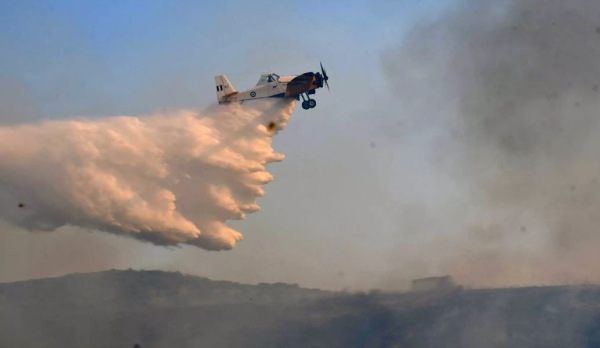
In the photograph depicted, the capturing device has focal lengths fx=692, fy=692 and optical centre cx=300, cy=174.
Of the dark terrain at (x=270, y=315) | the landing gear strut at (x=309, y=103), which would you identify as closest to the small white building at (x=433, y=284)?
the dark terrain at (x=270, y=315)

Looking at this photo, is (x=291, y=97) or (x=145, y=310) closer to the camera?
(x=291, y=97)

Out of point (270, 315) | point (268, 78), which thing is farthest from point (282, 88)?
point (270, 315)

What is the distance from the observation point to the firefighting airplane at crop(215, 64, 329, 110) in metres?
45.5

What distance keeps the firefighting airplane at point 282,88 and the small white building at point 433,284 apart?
905 inches

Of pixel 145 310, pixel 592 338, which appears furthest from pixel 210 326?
pixel 592 338

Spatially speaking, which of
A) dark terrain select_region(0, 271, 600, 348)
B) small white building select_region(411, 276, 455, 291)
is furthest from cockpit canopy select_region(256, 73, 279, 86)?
small white building select_region(411, 276, 455, 291)

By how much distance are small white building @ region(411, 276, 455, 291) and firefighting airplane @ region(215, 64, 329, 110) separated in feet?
75.4

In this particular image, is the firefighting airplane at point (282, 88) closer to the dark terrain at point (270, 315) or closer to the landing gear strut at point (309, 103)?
the landing gear strut at point (309, 103)

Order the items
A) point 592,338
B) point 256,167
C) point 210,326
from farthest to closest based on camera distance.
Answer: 1. point 210,326
2. point 592,338
3. point 256,167

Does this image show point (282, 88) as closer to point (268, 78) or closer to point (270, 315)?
point (268, 78)

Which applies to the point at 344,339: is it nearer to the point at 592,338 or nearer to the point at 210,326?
the point at 210,326

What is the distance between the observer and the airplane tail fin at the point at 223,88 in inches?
1820

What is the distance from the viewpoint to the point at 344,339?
52062mm

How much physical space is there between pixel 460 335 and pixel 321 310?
1205 centimetres
